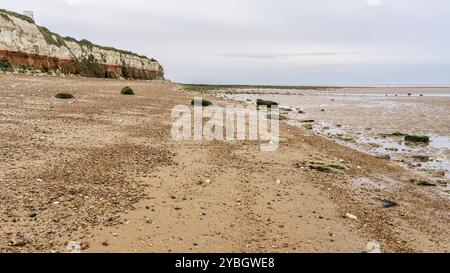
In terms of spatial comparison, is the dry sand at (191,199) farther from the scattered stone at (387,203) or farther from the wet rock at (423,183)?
the wet rock at (423,183)

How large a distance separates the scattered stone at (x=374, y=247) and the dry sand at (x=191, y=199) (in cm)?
9

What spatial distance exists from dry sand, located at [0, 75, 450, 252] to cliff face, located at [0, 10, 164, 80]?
3983 centimetres

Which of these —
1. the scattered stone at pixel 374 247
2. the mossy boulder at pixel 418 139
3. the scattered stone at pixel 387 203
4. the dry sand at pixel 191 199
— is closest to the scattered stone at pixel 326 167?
the dry sand at pixel 191 199

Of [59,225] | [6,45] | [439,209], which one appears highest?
[6,45]

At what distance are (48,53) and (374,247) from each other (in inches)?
2283

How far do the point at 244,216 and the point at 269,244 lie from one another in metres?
1.13

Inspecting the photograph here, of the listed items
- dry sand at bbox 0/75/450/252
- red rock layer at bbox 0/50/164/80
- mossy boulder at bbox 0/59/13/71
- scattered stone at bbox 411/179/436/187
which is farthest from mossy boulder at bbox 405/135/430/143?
red rock layer at bbox 0/50/164/80

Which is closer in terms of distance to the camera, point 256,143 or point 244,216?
point 244,216

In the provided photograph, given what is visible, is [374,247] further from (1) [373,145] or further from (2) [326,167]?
(1) [373,145]

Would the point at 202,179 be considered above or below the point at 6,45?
below

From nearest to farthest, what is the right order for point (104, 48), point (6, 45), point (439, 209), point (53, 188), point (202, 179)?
point (53, 188), point (439, 209), point (202, 179), point (6, 45), point (104, 48)

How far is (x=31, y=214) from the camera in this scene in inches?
228
